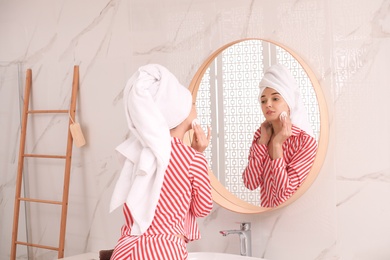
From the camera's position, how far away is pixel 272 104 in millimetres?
Result: 2680

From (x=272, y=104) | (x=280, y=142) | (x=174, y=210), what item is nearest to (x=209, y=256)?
(x=174, y=210)

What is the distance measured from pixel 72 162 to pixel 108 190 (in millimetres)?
320

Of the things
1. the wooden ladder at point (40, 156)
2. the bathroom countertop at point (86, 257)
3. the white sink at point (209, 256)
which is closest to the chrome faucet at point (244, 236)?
the white sink at point (209, 256)

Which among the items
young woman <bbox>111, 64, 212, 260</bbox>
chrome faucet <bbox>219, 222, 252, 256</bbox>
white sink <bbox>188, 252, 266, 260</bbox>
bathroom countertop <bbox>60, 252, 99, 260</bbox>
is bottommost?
bathroom countertop <bbox>60, 252, 99, 260</bbox>

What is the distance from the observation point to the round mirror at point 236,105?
2.65 meters

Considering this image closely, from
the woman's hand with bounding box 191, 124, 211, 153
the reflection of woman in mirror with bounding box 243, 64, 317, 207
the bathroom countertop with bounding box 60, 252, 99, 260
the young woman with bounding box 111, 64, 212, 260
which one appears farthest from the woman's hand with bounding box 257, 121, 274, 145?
the bathroom countertop with bounding box 60, 252, 99, 260

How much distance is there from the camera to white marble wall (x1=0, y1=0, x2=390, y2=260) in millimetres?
2514

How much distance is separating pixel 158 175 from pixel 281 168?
0.58m

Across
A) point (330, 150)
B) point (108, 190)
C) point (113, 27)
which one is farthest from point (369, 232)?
point (113, 27)

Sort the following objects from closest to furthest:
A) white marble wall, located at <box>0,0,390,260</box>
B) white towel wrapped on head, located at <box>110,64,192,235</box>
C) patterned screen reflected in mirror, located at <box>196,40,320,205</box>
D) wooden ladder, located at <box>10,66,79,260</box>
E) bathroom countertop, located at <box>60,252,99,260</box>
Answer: white towel wrapped on head, located at <box>110,64,192,235</box> < white marble wall, located at <box>0,0,390,260</box> < patterned screen reflected in mirror, located at <box>196,40,320,205</box> < bathroom countertop, located at <box>60,252,99,260</box> < wooden ladder, located at <box>10,66,79,260</box>

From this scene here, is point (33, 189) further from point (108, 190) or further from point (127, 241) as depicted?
point (127, 241)

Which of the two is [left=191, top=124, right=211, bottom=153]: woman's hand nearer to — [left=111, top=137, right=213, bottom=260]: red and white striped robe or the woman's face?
[left=111, top=137, right=213, bottom=260]: red and white striped robe

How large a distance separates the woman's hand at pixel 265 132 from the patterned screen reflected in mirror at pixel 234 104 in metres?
0.03

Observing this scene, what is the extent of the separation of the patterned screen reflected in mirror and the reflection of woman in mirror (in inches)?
1.6
